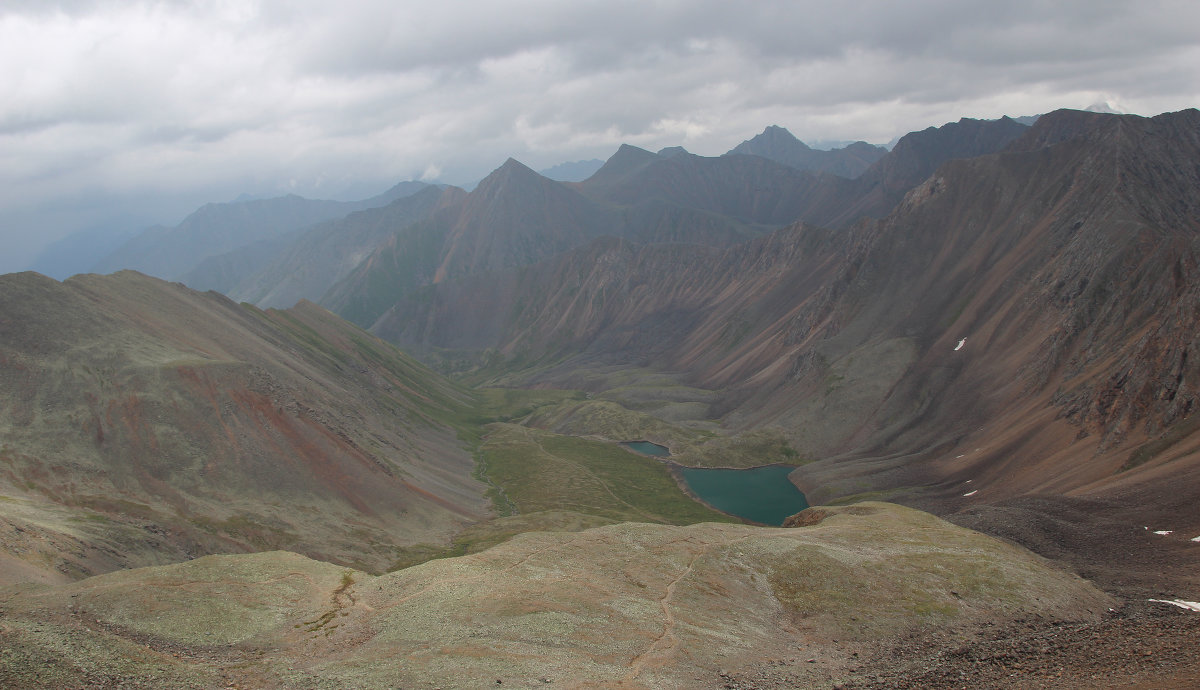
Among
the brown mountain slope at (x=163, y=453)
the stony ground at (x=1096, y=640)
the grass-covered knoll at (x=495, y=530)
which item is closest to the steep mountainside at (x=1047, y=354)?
the stony ground at (x=1096, y=640)

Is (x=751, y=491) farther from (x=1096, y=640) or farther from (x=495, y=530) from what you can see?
(x=1096, y=640)

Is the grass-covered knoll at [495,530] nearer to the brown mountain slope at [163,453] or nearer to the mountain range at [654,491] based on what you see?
the mountain range at [654,491]

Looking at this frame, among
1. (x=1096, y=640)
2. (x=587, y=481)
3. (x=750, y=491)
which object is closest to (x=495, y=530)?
(x=587, y=481)

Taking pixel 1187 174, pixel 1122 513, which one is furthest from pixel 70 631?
pixel 1187 174

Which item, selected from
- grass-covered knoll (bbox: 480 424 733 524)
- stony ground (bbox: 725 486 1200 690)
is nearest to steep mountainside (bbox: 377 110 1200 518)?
stony ground (bbox: 725 486 1200 690)

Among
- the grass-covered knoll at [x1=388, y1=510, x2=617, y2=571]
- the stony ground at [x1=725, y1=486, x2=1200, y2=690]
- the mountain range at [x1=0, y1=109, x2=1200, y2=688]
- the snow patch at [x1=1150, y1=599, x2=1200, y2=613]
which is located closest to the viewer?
the stony ground at [x1=725, y1=486, x2=1200, y2=690]

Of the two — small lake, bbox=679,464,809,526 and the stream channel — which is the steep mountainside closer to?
the stream channel
